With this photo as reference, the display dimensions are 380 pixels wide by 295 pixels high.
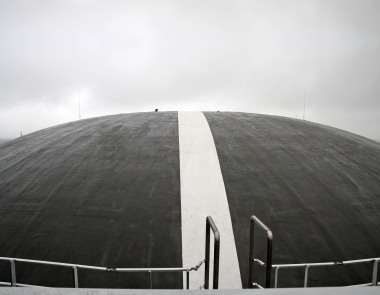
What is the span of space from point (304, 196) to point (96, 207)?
5507 millimetres

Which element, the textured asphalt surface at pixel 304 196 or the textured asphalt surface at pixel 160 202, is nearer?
the textured asphalt surface at pixel 160 202

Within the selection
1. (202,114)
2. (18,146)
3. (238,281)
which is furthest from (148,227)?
(18,146)

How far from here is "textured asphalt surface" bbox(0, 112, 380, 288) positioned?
5.18 metres

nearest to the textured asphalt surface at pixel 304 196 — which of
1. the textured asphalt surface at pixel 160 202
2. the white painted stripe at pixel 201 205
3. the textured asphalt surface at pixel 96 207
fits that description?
the textured asphalt surface at pixel 160 202

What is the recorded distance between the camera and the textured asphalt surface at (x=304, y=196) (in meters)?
5.31

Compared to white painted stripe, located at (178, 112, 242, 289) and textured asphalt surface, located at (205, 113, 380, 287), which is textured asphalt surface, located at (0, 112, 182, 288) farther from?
textured asphalt surface, located at (205, 113, 380, 287)

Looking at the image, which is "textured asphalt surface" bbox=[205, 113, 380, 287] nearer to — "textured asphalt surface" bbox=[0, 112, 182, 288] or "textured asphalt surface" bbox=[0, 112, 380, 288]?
"textured asphalt surface" bbox=[0, 112, 380, 288]

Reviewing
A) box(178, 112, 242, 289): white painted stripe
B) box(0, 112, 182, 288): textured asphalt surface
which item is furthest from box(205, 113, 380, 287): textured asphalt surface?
box(0, 112, 182, 288): textured asphalt surface

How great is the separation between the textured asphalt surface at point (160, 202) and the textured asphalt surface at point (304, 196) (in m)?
0.03

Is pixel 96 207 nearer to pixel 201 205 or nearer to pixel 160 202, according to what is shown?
pixel 160 202

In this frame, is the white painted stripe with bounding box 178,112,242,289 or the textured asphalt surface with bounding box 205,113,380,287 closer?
the white painted stripe with bounding box 178,112,242,289

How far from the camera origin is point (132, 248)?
529cm

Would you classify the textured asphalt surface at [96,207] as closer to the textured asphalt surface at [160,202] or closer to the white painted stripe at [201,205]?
the textured asphalt surface at [160,202]

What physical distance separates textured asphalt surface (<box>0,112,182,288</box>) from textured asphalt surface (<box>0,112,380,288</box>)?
0.08 ft
